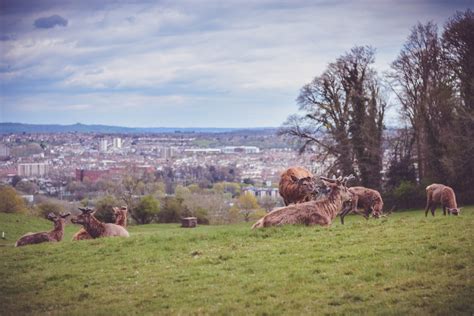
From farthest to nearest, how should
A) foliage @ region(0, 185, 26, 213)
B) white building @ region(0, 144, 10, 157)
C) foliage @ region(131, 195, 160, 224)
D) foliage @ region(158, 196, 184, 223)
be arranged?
foliage @ region(158, 196, 184, 223) < foliage @ region(131, 195, 160, 224) < foliage @ region(0, 185, 26, 213) < white building @ region(0, 144, 10, 157)

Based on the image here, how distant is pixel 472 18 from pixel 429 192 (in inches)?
894

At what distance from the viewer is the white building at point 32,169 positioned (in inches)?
1899

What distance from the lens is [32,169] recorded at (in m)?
56.1

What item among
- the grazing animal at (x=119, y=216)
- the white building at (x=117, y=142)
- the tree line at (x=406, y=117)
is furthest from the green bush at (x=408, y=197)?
the white building at (x=117, y=142)

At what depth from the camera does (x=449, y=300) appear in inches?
395

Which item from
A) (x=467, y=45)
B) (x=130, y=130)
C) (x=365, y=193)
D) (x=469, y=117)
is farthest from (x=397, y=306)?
(x=130, y=130)

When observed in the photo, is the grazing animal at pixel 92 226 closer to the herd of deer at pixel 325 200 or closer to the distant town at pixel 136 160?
the herd of deer at pixel 325 200

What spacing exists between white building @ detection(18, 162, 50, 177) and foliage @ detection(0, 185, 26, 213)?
8.58 feet

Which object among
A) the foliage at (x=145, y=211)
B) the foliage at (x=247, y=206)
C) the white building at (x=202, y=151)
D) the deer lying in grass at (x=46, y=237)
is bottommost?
the foliage at (x=247, y=206)

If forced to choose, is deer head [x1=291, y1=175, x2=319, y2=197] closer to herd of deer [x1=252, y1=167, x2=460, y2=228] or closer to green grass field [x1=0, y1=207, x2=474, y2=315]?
herd of deer [x1=252, y1=167, x2=460, y2=228]

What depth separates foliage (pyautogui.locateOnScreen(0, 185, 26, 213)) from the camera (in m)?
58.2

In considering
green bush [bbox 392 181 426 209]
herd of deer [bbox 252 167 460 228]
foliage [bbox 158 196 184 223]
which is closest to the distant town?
green bush [bbox 392 181 426 209]

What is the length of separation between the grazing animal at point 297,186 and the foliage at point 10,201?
36169mm

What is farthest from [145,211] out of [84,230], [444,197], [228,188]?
[228,188]
